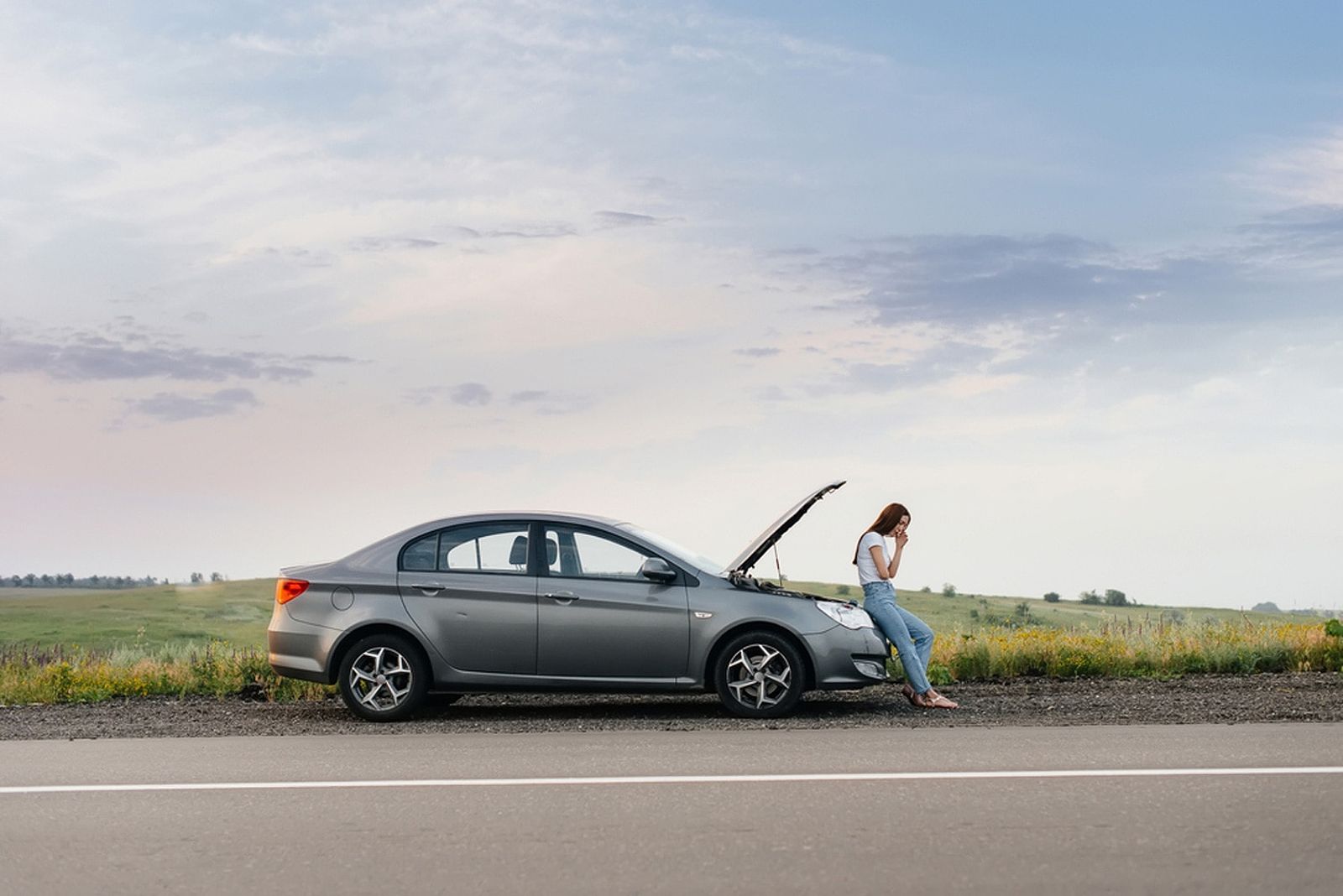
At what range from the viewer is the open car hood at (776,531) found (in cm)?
1345

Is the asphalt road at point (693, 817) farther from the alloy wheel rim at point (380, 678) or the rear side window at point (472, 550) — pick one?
the rear side window at point (472, 550)

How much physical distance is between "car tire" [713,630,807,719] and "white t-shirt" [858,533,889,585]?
1.40 meters

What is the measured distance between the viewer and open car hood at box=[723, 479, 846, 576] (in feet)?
44.1

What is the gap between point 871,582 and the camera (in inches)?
539

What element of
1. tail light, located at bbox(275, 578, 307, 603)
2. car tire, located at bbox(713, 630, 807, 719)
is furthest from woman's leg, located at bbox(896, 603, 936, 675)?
tail light, located at bbox(275, 578, 307, 603)

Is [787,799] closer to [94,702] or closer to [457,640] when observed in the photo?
[457,640]

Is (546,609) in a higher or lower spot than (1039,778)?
higher

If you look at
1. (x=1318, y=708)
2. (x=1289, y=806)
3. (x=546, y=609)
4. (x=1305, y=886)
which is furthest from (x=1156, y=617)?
(x=1305, y=886)

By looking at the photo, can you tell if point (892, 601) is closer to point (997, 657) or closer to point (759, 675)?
point (759, 675)

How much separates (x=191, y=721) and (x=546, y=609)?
3452mm

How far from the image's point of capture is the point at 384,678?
13.0 meters

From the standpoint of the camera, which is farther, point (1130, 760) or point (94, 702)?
point (94, 702)

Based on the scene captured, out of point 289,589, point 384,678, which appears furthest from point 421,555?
point 289,589

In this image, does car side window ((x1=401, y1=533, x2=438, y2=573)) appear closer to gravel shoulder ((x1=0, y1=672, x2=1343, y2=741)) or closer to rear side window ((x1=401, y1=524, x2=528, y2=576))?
rear side window ((x1=401, y1=524, x2=528, y2=576))
